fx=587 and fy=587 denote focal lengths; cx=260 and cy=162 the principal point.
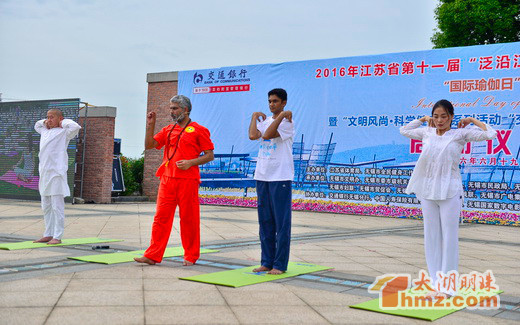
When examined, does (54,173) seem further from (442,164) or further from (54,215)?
(442,164)

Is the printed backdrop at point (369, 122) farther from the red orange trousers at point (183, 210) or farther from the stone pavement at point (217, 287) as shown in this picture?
the red orange trousers at point (183, 210)

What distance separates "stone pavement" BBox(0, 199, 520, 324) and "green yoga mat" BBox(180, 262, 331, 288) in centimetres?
13

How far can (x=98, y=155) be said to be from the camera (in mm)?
16219

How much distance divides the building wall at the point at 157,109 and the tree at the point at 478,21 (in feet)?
37.4

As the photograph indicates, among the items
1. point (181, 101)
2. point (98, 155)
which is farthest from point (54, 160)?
point (98, 155)

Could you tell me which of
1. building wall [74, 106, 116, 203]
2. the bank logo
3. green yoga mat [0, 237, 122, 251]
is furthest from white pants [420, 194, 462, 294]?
the bank logo

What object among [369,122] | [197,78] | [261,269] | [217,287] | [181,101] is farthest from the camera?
[197,78]

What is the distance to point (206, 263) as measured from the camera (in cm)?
577

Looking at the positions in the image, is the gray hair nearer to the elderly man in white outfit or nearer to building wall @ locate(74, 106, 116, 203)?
the elderly man in white outfit

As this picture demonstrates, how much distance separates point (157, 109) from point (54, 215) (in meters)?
11.4

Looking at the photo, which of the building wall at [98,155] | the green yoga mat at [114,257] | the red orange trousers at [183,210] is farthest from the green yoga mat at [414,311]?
the building wall at [98,155]

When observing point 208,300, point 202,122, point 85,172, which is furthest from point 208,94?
point 208,300

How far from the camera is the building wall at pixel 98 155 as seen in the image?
16156 millimetres

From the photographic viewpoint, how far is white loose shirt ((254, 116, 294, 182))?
5289 millimetres
